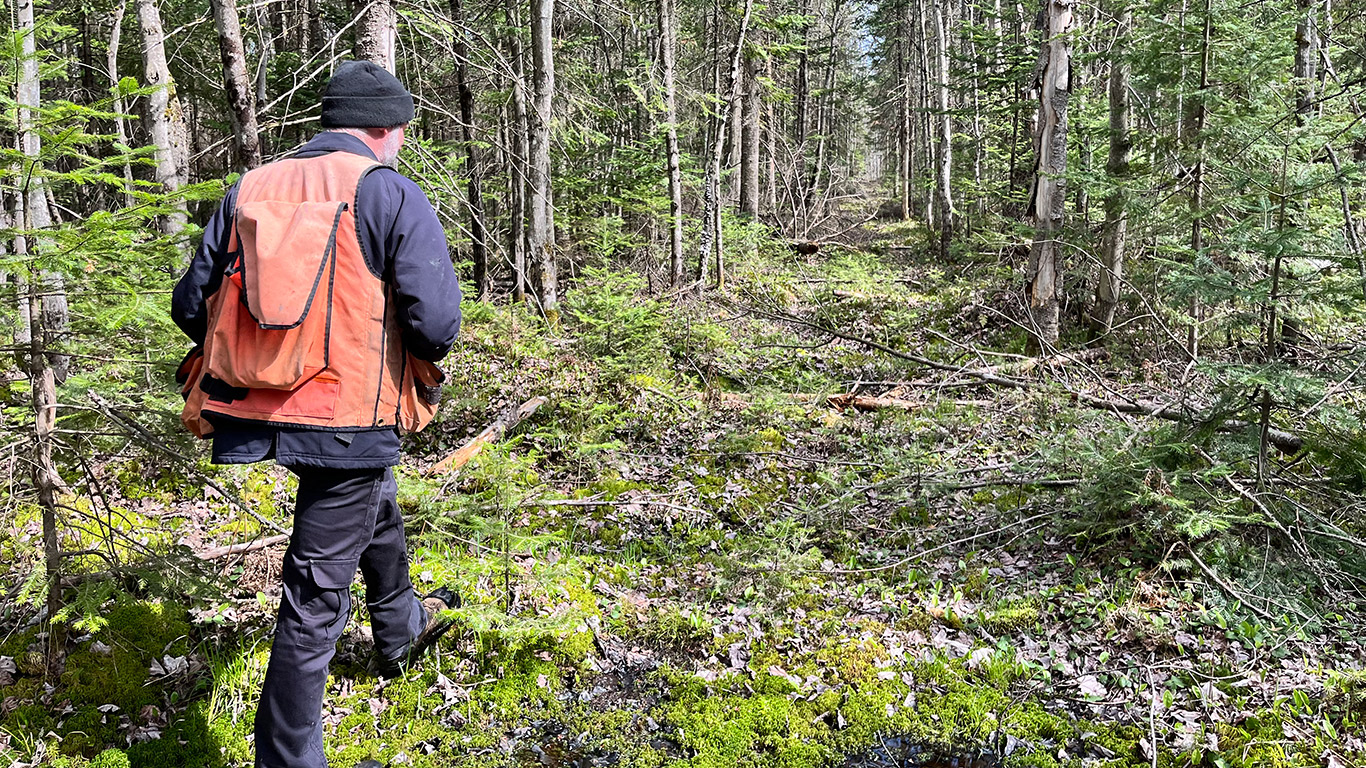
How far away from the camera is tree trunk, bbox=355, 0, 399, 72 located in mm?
4516

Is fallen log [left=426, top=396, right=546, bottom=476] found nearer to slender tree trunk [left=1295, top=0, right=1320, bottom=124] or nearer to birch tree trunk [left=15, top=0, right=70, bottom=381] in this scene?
birch tree trunk [left=15, top=0, right=70, bottom=381]

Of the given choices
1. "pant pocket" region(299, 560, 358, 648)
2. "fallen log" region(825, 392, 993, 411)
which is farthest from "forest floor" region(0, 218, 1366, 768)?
"fallen log" region(825, 392, 993, 411)

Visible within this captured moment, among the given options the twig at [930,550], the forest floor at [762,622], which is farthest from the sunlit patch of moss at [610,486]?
the twig at [930,550]

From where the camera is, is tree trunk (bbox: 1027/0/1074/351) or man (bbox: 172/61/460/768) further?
tree trunk (bbox: 1027/0/1074/351)

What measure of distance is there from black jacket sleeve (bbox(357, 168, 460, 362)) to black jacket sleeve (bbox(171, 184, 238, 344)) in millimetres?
489

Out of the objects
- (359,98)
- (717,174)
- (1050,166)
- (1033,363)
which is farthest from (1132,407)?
(717,174)

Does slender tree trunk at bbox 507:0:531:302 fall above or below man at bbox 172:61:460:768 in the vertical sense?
above

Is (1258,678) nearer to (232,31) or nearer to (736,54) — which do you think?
(232,31)

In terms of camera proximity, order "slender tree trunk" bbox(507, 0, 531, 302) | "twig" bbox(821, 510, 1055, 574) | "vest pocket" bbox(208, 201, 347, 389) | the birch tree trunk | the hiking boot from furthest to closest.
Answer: "slender tree trunk" bbox(507, 0, 531, 302) → "twig" bbox(821, 510, 1055, 574) → the hiking boot → the birch tree trunk → "vest pocket" bbox(208, 201, 347, 389)

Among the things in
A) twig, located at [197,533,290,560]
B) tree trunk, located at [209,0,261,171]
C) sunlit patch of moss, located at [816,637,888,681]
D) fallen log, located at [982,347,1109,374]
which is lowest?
sunlit patch of moss, located at [816,637,888,681]

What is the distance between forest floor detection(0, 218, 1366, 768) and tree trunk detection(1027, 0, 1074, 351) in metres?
3.08

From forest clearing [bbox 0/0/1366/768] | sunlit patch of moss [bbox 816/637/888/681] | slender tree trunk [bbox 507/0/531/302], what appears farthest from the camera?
slender tree trunk [bbox 507/0/531/302]

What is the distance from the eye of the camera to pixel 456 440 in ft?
22.6

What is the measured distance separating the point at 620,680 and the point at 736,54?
448 inches
